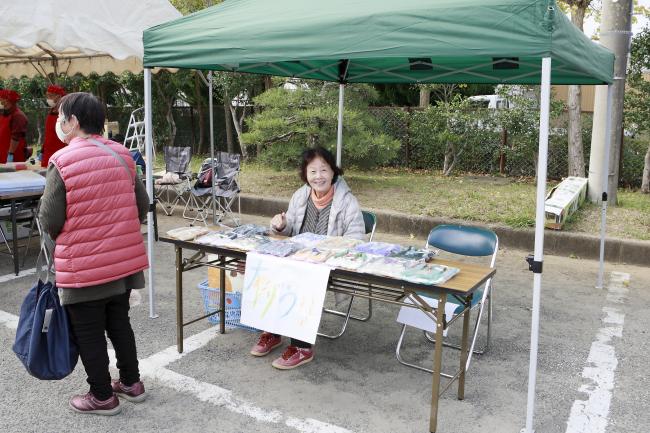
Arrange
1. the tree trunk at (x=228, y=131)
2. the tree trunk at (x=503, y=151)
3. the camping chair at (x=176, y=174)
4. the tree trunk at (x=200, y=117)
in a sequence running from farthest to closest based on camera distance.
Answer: the tree trunk at (x=200, y=117), the tree trunk at (x=228, y=131), the tree trunk at (x=503, y=151), the camping chair at (x=176, y=174)

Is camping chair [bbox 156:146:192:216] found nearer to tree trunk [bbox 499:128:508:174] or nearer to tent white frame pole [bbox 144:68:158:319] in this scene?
tent white frame pole [bbox 144:68:158:319]

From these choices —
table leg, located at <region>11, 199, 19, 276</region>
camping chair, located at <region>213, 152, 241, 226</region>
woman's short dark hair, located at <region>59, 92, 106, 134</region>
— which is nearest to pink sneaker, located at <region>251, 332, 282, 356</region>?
woman's short dark hair, located at <region>59, 92, 106, 134</region>

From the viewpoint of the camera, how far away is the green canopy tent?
2.85 m

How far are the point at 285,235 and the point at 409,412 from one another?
61.9 inches

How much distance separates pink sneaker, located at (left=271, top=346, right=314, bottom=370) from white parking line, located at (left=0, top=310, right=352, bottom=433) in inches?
16.1

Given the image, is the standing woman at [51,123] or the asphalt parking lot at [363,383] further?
the standing woman at [51,123]

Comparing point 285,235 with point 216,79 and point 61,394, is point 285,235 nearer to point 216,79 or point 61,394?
point 61,394

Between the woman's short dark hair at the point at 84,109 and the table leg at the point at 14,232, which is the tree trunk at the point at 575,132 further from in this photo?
the woman's short dark hair at the point at 84,109

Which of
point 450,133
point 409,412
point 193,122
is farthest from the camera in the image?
point 193,122

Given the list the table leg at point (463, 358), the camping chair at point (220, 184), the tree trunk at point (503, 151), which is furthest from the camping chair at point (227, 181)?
the tree trunk at point (503, 151)

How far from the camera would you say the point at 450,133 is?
425 inches

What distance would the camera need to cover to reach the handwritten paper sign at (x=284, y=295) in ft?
10.6

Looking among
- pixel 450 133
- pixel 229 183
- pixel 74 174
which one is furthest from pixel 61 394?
pixel 450 133

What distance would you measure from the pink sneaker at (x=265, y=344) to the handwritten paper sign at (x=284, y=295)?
19.1 inches
